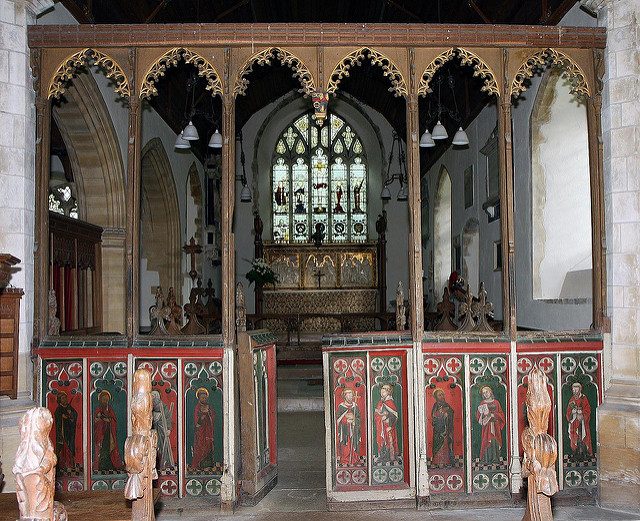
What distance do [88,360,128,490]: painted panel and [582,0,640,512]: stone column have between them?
3.18m

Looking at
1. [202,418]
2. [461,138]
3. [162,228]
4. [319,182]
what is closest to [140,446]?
[202,418]

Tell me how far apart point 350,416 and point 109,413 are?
1602 millimetres

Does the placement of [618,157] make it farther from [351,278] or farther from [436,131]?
[351,278]

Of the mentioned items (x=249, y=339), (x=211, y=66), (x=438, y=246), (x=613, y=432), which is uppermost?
(x=211, y=66)

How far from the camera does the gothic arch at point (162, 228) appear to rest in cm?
1073

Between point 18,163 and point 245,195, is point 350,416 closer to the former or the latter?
point 18,163

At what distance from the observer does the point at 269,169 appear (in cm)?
1524

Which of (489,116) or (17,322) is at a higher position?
(489,116)

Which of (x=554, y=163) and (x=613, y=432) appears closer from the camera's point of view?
(x=613, y=432)

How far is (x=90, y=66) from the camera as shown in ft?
22.9

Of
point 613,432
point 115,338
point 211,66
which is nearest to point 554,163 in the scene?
point 613,432

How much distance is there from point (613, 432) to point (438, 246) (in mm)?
8282

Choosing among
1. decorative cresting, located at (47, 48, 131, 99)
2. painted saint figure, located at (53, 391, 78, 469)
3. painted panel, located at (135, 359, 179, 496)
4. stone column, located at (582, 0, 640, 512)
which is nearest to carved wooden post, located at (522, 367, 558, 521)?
stone column, located at (582, 0, 640, 512)

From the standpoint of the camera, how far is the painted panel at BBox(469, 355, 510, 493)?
4883 millimetres
